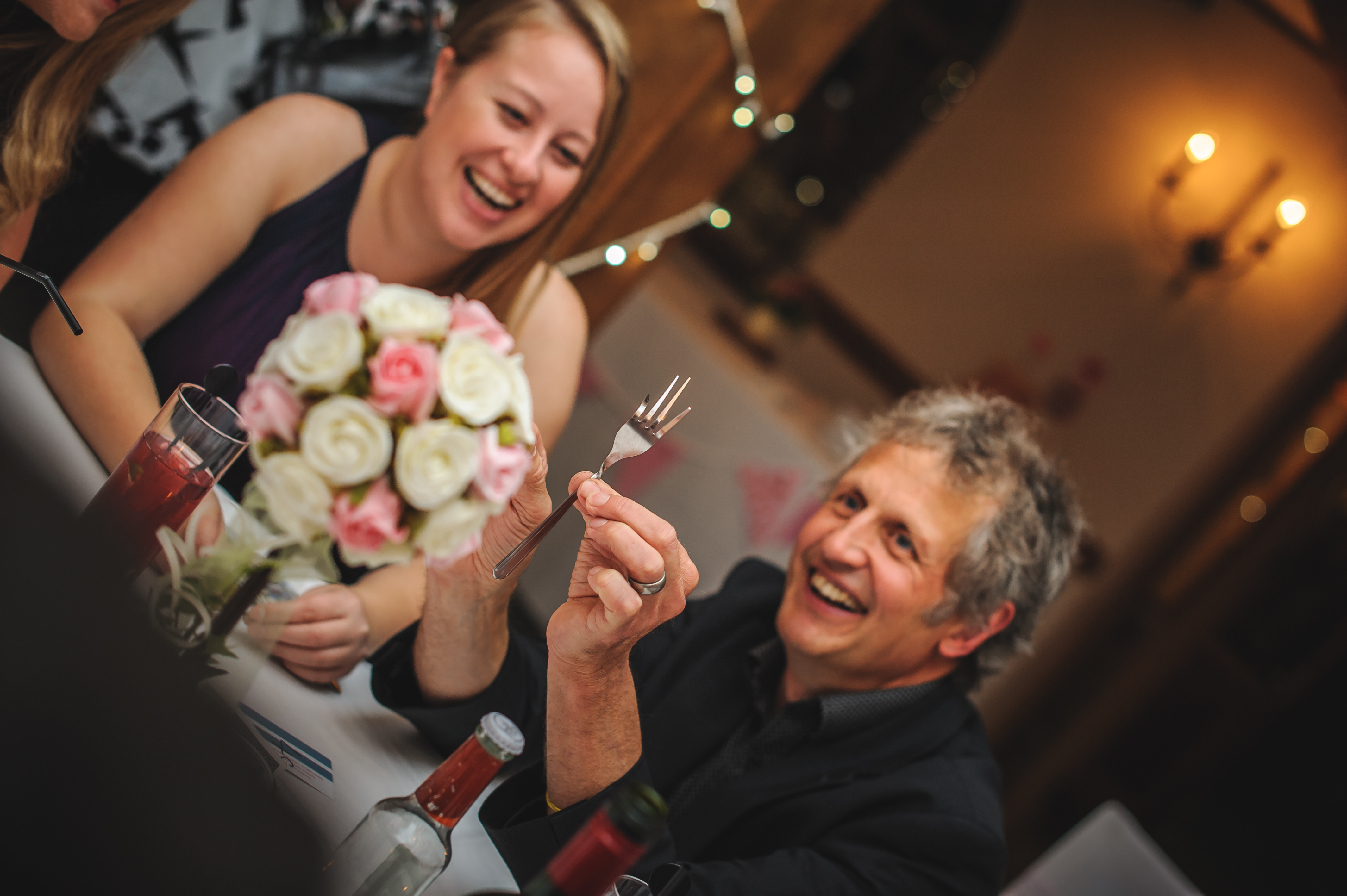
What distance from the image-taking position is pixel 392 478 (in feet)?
2.01

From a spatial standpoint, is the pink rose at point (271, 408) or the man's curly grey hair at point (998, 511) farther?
the man's curly grey hair at point (998, 511)

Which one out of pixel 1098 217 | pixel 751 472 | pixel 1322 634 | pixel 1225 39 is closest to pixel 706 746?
pixel 751 472

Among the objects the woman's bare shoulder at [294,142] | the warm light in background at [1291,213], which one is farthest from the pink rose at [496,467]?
the warm light in background at [1291,213]

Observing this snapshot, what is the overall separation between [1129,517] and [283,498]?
4404mm

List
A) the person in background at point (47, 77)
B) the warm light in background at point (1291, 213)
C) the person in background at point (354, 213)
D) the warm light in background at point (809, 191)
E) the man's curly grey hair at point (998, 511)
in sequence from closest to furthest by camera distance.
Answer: the person in background at point (47, 77) < the person in background at point (354, 213) < the man's curly grey hair at point (998, 511) < the warm light in background at point (1291, 213) < the warm light in background at point (809, 191)

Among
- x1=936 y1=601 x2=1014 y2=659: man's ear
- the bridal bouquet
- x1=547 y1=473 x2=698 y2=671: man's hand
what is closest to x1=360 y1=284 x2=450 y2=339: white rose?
the bridal bouquet

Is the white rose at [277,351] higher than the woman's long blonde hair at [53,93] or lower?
higher

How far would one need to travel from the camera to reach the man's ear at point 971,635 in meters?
1.37

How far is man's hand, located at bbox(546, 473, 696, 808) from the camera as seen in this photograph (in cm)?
81

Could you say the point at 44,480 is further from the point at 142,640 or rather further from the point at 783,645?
the point at 783,645

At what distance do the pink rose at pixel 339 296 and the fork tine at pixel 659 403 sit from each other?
36 centimetres

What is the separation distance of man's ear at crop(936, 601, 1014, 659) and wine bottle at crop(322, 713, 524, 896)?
0.84 meters

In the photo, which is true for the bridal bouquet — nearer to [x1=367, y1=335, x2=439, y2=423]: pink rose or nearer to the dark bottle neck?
[x1=367, y1=335, x2=439, y2=423]: pink rose

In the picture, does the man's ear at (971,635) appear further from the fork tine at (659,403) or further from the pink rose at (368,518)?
the pink rose at (368,518)
